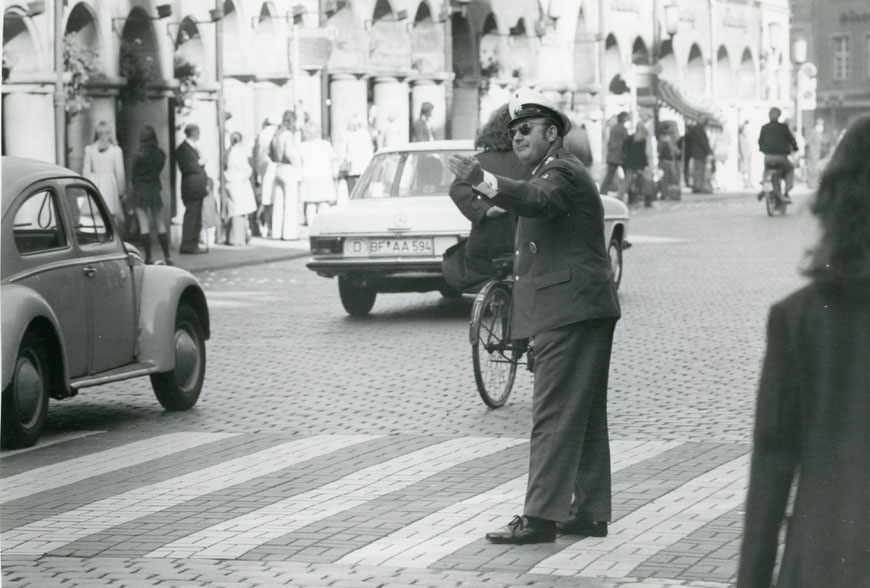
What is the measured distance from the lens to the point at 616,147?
4069 cm

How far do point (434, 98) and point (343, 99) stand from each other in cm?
525

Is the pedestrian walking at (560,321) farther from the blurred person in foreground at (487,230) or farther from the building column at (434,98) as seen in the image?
the building column at (434,98)

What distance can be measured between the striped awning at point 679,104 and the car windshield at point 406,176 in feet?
115

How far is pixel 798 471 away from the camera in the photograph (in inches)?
133

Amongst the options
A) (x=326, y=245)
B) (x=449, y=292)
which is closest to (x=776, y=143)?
(x=449, y=292)

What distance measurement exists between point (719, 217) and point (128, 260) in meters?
26.4

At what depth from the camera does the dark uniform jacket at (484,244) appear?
1194 centimetres

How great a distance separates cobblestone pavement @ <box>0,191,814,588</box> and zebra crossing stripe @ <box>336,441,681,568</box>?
0.02 m

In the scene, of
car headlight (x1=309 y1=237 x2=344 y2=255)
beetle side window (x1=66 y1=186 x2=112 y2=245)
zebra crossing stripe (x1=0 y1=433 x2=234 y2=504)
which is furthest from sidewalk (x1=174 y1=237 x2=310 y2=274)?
zebra crossing stripe (x1=0 y1=433 x2=234 y2=504)

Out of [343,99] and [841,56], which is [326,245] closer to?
[343,99]

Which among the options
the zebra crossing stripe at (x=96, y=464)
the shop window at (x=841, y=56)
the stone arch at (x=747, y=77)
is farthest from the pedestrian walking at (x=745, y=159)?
the zebra crossing stripe at (x=96, y=464)

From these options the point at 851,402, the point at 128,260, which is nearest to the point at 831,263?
the point at 851,402

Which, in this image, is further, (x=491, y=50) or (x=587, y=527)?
(x=491, y=50)

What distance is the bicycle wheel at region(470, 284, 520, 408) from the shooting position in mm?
10852
